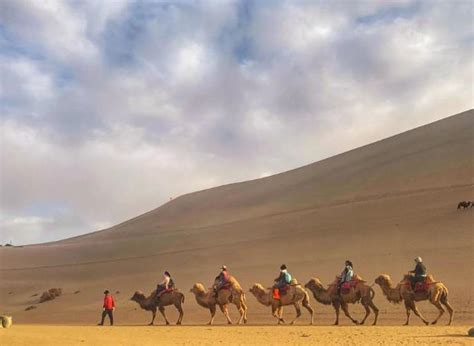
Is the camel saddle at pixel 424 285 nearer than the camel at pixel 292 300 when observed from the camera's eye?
Yes

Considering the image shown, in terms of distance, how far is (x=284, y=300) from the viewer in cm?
2216

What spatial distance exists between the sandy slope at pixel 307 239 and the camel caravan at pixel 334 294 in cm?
115

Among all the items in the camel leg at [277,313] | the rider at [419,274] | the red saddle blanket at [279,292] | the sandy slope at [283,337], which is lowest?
the sandy slope at [283,337]

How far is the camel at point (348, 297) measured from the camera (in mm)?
20688

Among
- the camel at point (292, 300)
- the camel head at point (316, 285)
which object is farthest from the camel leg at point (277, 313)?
the camel head at point (316, 285)

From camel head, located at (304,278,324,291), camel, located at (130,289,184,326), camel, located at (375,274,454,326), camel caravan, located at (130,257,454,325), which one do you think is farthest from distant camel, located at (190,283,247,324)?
camel, located at (375,274,454,326)

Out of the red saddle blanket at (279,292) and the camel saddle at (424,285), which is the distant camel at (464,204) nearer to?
the camel saddle at (424,285)

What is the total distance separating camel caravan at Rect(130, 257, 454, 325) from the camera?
2005cm

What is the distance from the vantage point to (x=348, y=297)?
2116 centimetres

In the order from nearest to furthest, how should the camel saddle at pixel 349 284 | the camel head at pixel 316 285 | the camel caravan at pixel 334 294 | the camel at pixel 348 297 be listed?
the camel caravan at pixel 334 294 → the camel at pixel 348 297 → the camel saddle at pixel 349 284 → the camel head at pixel 316 285

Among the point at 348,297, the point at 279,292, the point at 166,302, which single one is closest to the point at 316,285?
the point at 279,292

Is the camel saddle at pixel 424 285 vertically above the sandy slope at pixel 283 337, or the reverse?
the camel saddle at pixel 424 285

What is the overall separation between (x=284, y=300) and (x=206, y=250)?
912 inches

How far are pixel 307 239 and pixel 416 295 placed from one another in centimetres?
1998
